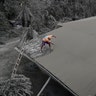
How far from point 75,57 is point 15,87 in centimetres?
369

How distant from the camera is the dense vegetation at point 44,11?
72.6 feet

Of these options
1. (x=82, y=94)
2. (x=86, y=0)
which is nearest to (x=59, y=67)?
(x=82, y=94)

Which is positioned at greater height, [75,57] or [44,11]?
[75,57]

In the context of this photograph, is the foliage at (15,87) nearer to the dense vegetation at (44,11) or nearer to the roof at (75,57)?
the roof at (75,57)

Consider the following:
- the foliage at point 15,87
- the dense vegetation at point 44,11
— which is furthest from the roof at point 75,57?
the dense vegetation at point 44,11

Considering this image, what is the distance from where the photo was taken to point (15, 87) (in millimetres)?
10500

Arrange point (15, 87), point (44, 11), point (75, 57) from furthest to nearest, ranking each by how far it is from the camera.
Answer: point (44, 11) → point (75, 57) → point (15, 87)

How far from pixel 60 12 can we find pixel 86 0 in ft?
12.5

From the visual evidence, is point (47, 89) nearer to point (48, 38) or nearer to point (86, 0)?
point (48, 38)

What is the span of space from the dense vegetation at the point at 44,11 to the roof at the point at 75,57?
6842mm

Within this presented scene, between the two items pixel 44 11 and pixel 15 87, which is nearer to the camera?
pixel 15 87

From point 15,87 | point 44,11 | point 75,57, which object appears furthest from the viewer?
point 44,11

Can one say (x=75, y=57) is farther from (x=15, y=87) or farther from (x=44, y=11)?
(x=44, y=11)

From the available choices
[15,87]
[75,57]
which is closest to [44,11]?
[75,57]
